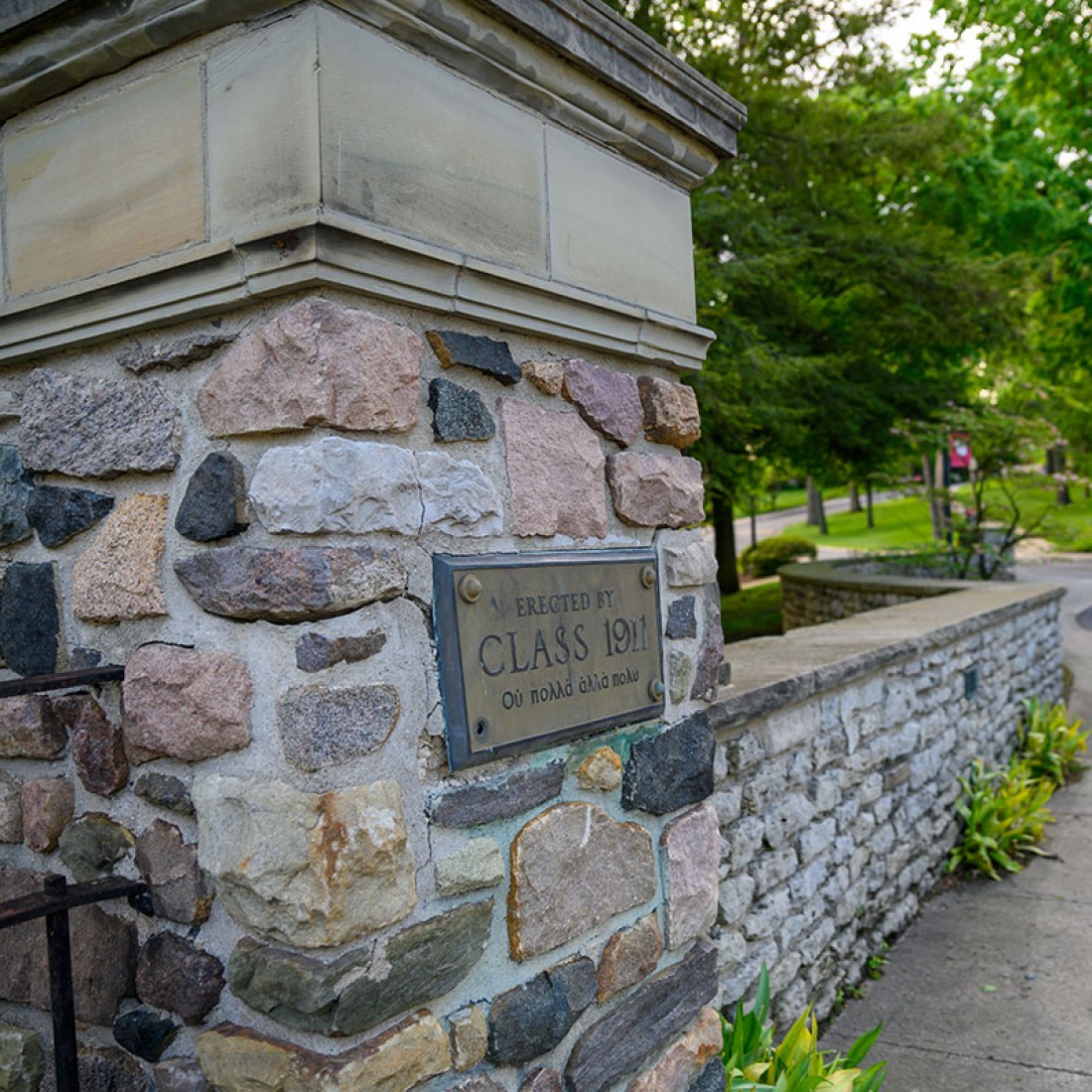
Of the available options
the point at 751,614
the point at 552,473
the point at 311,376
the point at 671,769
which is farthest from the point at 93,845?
the point at 751,614

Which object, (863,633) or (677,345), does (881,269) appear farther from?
(677,345)

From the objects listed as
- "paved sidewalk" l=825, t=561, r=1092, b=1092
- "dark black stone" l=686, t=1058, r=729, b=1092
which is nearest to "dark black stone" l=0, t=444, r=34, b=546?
"dark black stone" l=686, t=1058, r=729, b=1092

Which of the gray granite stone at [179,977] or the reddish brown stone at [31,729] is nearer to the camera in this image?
the gray granite stone at [179,977]

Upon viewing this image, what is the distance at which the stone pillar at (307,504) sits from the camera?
1.43m

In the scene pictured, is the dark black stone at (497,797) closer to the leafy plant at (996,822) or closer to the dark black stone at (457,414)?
the dark black stone at (457,414)

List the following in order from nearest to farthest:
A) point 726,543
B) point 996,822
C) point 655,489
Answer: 1. point 655,489
2. point 996,822
3. point 726,543

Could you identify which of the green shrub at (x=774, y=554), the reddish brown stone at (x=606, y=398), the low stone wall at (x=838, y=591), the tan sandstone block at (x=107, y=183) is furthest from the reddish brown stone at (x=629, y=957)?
the green shrub at (x=774, y=554)

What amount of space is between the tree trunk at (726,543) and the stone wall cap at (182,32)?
36.1 ft

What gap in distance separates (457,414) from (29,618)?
2.69ft

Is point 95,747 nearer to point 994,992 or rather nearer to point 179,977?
point 179,977

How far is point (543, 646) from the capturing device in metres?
1.79

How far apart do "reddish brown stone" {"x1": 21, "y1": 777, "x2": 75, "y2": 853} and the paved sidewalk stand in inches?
111

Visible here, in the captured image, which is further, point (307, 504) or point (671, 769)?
point (671, 769)

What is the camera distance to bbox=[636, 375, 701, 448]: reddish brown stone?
214cm
